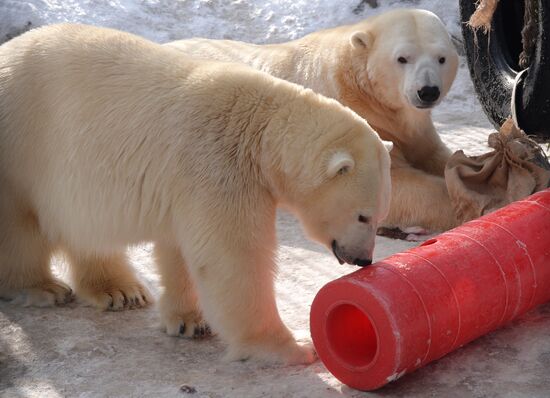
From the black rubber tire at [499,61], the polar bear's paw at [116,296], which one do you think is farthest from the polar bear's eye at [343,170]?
the black rubber tire at [499,61]

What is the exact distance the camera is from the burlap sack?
450 centimetres

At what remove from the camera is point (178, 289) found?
3.58m

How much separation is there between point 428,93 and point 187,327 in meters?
2.21

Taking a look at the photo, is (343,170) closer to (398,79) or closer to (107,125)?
A: (107,125)

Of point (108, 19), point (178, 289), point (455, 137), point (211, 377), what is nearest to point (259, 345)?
point (211, 377)

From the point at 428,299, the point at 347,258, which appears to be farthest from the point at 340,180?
the point at 428,299

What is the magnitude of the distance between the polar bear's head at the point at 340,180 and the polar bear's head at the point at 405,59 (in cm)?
185

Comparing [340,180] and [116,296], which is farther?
[116,296]

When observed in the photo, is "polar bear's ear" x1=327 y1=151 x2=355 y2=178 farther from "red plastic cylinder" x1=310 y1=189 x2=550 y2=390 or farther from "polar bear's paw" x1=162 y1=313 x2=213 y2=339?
"polar bear's paw" x1=162 y1=313 x2=213 y2=339

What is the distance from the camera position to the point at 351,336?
3133 millimetres

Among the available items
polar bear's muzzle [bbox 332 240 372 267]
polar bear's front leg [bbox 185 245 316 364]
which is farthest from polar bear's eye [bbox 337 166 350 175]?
polar bear's front leg [bbox 185 245 316 364]

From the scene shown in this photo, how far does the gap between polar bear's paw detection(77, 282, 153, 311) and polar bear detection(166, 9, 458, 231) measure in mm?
1700

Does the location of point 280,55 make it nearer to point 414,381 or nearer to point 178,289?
point 178,289

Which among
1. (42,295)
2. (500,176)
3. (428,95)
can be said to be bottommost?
(42,295)
